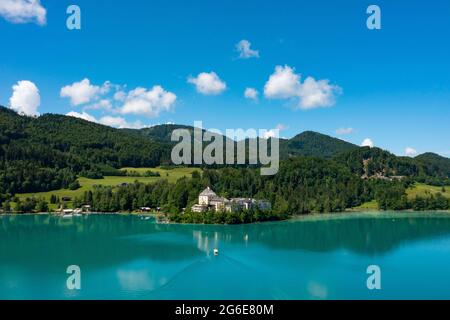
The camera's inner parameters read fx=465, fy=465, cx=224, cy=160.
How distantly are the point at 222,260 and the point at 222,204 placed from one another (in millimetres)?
30126

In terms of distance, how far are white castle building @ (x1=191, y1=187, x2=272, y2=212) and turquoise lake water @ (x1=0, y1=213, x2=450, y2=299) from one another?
21.3 ft

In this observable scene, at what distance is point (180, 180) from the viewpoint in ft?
263

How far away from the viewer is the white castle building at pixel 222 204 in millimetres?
65062

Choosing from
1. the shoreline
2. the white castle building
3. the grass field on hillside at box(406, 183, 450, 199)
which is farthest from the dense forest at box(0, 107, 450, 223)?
the grass field on hillside at box(406, 183, 450, 199)

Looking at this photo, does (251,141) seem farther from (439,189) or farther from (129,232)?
(129,232)

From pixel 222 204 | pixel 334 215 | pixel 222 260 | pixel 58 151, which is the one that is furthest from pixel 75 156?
pixel 222 260

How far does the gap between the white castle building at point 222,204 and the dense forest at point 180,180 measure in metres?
1.67

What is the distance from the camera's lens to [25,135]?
119750mm

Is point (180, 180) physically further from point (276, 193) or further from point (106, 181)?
point (106, 181)

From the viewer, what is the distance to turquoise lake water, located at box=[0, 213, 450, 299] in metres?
26.9

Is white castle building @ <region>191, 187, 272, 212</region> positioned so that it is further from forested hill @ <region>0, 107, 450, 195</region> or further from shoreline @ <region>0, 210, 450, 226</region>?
forested hill @ <region>0, 107, 450, 195</region>

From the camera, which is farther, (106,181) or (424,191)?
(424,191)

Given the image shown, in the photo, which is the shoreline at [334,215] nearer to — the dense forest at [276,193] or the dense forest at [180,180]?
the dense forest at [276,193]
